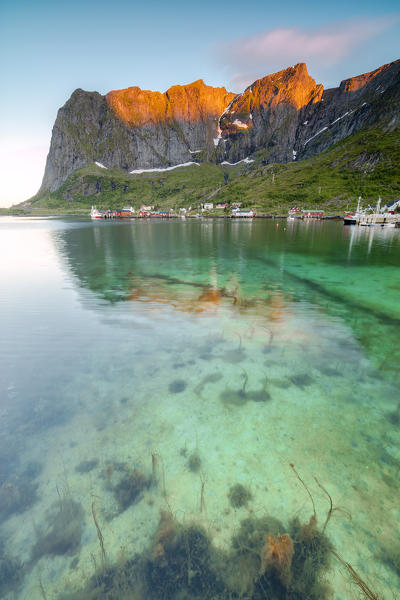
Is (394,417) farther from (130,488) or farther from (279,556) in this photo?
(130,488)

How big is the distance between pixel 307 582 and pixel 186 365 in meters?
7.58

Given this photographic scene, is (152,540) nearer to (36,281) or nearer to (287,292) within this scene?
(287,292)

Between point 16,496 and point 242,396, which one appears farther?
point 242,396

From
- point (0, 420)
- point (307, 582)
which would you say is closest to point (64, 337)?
point (0, 420)

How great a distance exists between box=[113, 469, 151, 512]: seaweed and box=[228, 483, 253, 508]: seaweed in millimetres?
2004

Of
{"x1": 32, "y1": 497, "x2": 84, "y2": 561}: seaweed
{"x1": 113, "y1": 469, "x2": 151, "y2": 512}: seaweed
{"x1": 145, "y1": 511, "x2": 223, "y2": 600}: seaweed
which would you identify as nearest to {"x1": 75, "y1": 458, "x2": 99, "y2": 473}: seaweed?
{"x1": 32, "y1": 497, "x2": 84, "y2": 561}: seaweed

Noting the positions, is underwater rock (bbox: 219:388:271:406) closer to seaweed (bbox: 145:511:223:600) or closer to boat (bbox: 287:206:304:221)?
seaweed (bbox: 145:511:223:600)

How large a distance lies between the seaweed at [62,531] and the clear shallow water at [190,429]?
22 millimetres

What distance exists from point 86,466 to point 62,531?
56.9 inches

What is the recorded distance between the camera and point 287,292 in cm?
2244

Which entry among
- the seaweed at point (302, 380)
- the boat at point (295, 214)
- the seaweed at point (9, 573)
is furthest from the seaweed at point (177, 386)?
the boat at point (295, 214)

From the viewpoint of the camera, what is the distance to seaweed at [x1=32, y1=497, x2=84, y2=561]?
5.07 m

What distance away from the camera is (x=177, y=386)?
999 cm

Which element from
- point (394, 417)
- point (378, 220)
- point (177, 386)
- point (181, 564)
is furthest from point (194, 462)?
point (378, 220)
